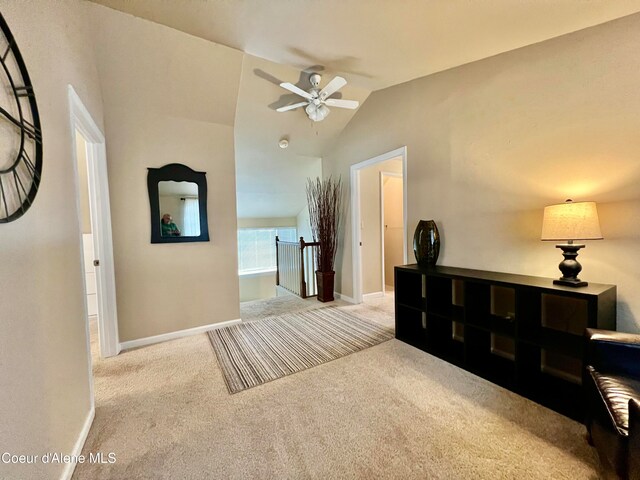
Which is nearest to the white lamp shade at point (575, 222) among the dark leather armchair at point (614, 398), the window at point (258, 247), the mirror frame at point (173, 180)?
the dark leather armchair at point (614, 398)

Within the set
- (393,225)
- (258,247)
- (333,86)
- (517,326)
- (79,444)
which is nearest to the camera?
(79,444)

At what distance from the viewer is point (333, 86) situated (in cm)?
237

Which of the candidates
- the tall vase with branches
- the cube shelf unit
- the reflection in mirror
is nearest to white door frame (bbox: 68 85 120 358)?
the reflection in mirror

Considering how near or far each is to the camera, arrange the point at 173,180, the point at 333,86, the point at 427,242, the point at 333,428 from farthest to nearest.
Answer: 1. the point at 173,180
2. the point at 427,242
3. the point at 333,86
4. the point at 333,428

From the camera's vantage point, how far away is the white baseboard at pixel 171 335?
8.56 ft

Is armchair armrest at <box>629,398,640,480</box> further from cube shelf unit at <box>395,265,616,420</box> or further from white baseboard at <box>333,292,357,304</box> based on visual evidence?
white baseboard at <box>333,292,357,304</box>

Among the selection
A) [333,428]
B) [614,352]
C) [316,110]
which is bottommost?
[333,428]

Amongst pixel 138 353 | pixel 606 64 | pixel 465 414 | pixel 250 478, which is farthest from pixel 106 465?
pixel 606 64

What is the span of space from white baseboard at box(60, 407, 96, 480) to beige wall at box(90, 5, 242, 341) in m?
1.16

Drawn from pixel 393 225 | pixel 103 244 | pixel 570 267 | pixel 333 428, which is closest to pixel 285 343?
pixel 333 428

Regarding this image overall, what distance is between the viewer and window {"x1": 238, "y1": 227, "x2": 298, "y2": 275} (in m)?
6.47

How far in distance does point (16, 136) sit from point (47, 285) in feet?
2.09

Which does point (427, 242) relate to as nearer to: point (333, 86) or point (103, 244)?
point (333, 86)

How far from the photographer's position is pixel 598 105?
5.32 feet
